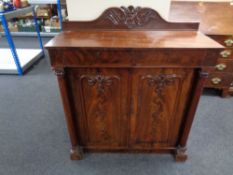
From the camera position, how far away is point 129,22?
1.13 m

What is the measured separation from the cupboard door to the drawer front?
70 mm

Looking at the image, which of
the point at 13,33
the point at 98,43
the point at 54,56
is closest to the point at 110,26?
the point at 98,43

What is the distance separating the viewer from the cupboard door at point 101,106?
0.99 metres

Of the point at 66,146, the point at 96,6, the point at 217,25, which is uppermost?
the point at 96,6

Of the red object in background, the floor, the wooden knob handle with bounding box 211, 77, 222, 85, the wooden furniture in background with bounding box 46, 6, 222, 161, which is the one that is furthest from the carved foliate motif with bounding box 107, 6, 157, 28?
the red object in background

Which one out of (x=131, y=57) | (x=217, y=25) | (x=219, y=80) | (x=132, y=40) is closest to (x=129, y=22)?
(x=132, y=40)

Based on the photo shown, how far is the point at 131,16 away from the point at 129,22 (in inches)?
1.5

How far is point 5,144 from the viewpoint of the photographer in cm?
145

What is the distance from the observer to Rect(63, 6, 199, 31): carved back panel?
43.5 inches

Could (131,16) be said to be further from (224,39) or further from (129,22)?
(224,39)

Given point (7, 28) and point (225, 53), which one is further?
point (7, 28)

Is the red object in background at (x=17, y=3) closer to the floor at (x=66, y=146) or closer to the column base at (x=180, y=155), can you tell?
the floor at (x=66, y=146)

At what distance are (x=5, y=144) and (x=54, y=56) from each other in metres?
1.07

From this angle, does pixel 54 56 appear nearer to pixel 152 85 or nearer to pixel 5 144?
pixel 152 85
